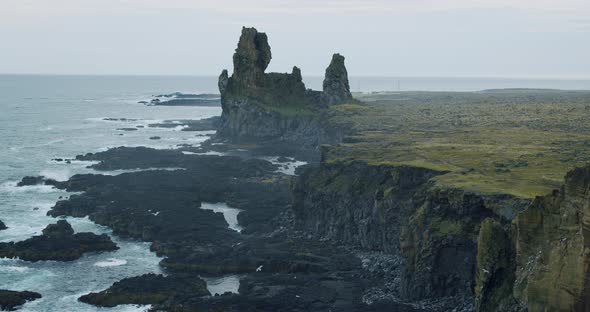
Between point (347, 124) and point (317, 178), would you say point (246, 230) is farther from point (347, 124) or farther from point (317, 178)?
point (347, 124)

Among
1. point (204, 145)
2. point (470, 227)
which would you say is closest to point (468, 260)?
point (470, 227)

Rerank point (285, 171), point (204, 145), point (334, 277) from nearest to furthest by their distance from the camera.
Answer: point (334, 277) → point (285, 171) → point (204, 145)

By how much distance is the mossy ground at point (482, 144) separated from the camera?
254 ft

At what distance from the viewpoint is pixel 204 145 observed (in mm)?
185125

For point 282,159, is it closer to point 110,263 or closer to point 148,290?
point 110,263

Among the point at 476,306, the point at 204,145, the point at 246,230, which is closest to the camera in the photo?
the point at 476,306

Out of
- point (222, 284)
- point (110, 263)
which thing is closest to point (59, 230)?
point (110, 263)

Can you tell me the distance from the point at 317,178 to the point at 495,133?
139 feet

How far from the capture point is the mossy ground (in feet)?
254

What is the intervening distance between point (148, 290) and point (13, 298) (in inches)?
479

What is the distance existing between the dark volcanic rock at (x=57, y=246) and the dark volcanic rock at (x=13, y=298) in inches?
521

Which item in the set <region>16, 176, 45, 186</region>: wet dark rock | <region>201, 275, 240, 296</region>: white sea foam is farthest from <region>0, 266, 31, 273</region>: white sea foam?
<region>16, 176, 45, 186</region>: wet dark rock

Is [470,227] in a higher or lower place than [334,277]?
higher

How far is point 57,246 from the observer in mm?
87750
